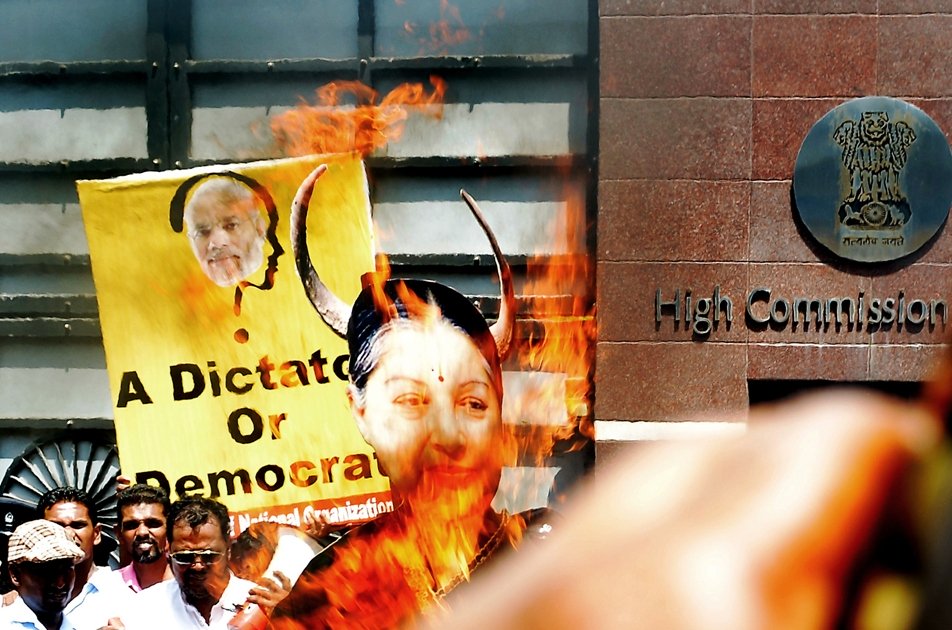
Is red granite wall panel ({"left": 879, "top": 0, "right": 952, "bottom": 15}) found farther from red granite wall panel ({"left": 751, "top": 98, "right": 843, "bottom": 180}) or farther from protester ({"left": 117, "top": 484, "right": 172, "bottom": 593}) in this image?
protester ({"left": 117, "top": 484, "right": 172, "bottom": 593})

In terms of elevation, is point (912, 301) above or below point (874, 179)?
below

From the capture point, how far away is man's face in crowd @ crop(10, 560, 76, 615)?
7.09 m

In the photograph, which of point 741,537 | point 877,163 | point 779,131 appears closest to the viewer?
point 741,537

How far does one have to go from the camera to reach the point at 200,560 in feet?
24.4

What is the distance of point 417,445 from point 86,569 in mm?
2536

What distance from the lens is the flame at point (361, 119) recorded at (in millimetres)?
8250

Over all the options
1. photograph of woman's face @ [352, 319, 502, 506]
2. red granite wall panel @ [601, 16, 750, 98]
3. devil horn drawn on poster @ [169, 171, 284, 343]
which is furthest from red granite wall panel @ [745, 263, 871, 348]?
devil horn drawn on poster @ [169, 171, 284, 343]

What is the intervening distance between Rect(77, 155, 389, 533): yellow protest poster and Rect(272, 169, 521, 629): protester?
6.0 inches

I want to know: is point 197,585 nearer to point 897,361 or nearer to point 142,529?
point 142,529

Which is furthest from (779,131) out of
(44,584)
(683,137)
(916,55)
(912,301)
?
(44,584)

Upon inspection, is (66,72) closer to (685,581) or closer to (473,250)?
(473,250)

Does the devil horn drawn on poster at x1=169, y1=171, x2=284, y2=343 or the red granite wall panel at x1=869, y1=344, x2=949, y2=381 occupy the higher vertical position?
the devil horn drawn on poster at x1=169, y1=171, x2=284, y2=343

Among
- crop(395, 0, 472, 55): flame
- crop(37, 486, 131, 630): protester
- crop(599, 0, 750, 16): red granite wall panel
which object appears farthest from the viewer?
crop(395, 0, 472, 55): flame

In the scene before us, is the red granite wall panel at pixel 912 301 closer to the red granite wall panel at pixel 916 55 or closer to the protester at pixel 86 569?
the red granite wall panel at pixel 916 55
